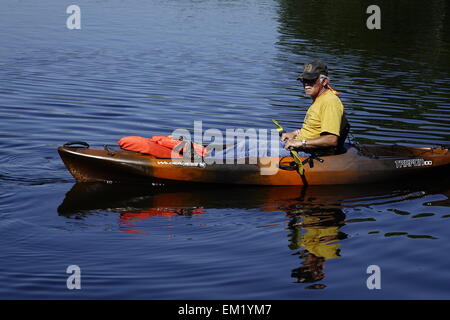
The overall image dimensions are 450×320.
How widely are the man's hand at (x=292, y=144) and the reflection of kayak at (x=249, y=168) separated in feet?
0.91

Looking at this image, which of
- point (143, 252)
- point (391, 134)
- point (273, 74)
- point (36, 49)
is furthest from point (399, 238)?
point (36, 49)

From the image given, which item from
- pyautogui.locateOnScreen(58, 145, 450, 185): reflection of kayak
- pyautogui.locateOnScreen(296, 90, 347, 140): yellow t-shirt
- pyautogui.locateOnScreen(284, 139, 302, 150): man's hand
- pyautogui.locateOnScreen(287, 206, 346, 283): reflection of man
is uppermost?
pyautogui.locateOnScreen(296, 90, 347, 140): yellow t-shirt

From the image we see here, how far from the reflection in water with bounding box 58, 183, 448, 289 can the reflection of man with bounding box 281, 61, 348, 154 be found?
0.82 m

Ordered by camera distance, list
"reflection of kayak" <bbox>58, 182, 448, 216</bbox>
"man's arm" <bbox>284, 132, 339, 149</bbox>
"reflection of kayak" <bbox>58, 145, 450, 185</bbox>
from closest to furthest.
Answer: "reflection of kayak" <bbox>58, 182, 448, 216</bbox>
"man's arm" <bbox>284, 132, 339, 149</bbox>
"reflection of kayak" <bbox>58, 145, 450, 185</bbox>

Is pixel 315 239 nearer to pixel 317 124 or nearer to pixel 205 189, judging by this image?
pixel 317 124

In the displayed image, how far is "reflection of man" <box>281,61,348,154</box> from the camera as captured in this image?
1115 cm

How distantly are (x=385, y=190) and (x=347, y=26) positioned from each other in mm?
21844

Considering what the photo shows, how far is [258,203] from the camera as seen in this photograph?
11266 millimetres

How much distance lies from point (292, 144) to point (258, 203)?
1.08 m

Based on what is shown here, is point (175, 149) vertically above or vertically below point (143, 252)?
above

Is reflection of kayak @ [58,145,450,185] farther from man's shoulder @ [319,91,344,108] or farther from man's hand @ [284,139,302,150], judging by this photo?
man's shoulder @ [319,91,344,108]

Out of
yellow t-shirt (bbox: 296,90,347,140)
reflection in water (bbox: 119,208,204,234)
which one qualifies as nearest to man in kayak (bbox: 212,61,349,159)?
yellow t-shirt (bbox: 296,90,347,140)
